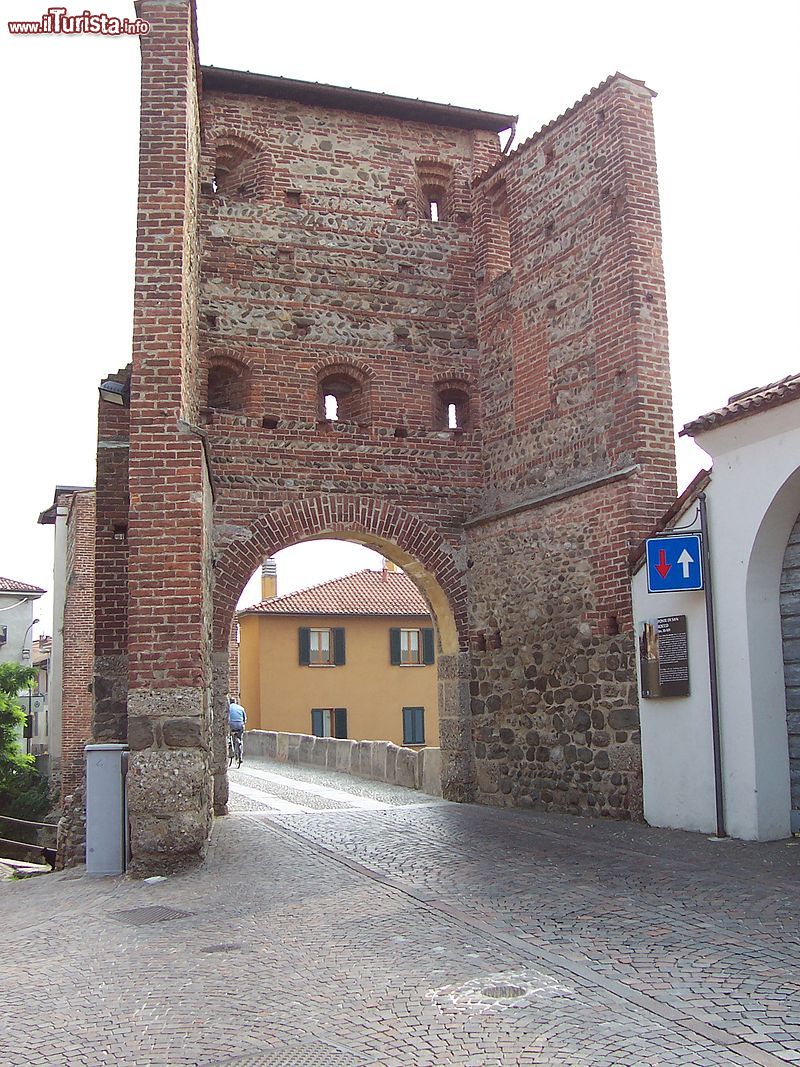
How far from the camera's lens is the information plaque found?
961 cm

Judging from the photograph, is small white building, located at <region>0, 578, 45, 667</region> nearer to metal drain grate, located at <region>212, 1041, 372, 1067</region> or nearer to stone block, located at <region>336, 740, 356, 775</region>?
stone block, located at <region>336, 740, 356, 775</region>

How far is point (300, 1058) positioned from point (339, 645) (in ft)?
94.9

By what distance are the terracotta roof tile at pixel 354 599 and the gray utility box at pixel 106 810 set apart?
914 inches

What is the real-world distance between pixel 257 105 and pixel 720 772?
10375 millimetres

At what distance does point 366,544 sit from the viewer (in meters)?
13.9

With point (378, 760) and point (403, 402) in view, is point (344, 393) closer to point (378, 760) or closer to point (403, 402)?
point (403, 402)

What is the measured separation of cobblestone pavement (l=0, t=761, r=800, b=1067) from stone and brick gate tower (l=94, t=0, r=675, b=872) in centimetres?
153

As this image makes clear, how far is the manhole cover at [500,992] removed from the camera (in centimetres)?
473

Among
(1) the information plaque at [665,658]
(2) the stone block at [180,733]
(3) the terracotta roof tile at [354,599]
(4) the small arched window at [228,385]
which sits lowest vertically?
(2) the stone block at [180,733]

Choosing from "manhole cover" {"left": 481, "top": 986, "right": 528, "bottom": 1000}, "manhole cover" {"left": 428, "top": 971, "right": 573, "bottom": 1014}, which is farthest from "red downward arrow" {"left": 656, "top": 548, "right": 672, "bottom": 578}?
"manhole cover" {"left": 481, "top": 986, "right": 528, "bottom": 1000}

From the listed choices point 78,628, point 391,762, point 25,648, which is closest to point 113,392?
point 391,762

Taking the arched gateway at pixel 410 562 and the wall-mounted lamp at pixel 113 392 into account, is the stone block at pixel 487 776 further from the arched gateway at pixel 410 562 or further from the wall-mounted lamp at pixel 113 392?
the wall-mounted lamp at pixel 113 392

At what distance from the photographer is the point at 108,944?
629cm

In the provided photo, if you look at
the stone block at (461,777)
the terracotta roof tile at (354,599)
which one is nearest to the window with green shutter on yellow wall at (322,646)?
the terracotta roof tile at (354,599)
